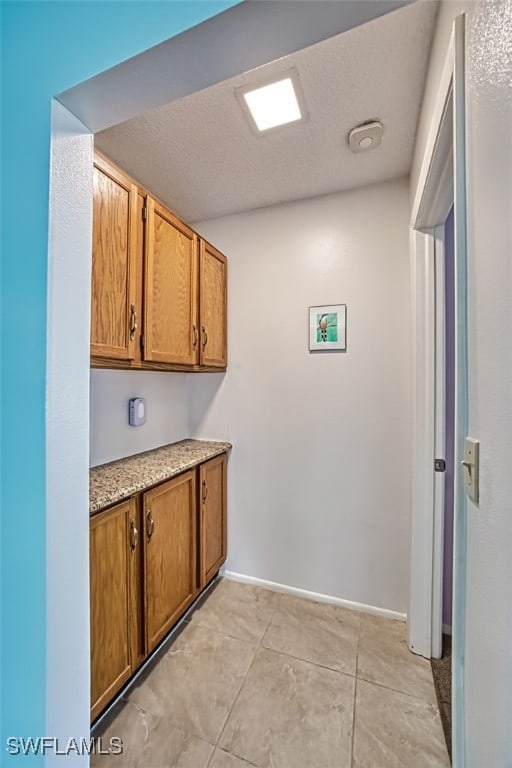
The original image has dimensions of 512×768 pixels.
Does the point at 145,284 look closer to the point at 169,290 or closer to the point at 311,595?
the point at 169,290

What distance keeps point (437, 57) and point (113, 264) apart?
1.34m

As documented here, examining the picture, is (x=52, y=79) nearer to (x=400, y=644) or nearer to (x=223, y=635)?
(x=223, y=635)

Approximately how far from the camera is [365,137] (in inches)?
59.2

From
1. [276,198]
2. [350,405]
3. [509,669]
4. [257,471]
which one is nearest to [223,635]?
[257,471]

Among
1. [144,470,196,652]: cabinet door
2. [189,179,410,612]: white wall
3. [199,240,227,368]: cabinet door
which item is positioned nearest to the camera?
[144,470,196,652]: cabinet door

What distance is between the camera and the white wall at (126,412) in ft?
5.49

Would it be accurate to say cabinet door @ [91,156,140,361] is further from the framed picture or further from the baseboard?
the baseboard

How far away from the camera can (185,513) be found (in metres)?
1.79

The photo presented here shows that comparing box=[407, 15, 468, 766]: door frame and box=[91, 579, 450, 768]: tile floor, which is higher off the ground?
box=[407, 15, 468, 766]: door frame

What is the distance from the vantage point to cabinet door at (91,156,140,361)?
49.5 inches

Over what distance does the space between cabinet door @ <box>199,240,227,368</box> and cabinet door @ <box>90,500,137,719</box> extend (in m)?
1.02

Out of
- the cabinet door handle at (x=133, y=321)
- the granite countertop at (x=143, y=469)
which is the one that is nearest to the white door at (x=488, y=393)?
the granite countertop at (x=143, y=469)

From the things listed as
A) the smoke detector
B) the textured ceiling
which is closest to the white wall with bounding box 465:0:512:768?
the textured ceiling

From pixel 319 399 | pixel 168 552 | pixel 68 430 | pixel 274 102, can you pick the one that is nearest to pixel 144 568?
pixel 168 552
